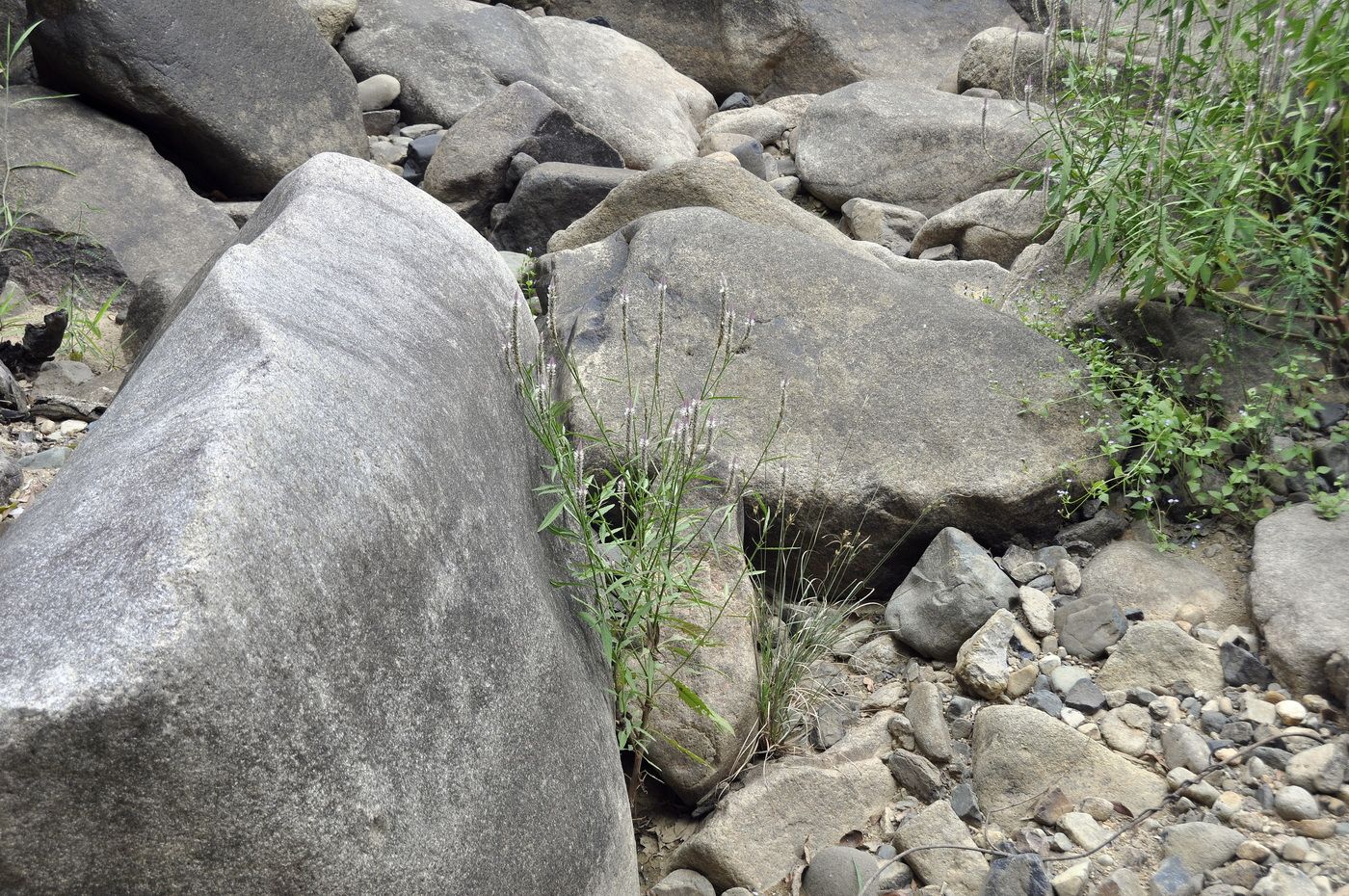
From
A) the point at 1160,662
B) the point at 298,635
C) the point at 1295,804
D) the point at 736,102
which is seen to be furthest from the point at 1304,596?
the point at 736,102

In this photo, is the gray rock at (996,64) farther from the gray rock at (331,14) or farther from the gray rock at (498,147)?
the gray rock at (331,14)

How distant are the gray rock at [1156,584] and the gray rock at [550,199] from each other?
11.6 ft

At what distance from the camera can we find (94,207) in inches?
199

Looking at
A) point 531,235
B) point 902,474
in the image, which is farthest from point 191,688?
point 531,235

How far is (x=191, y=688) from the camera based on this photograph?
1.29 meters

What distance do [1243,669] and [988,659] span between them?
0.59m

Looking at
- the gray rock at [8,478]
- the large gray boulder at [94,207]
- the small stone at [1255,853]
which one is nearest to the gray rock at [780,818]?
the small stone at [1255,853]

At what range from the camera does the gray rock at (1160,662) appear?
2.75 m

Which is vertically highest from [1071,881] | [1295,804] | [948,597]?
[1295,804]

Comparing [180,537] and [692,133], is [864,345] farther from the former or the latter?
[692,133]

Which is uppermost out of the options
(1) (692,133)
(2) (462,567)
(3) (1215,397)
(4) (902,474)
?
(2) (462,567)

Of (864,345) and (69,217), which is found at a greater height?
(864,345)

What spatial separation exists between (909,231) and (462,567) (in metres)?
5.32

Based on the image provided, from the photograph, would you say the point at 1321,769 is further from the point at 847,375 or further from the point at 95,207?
the point at 95,207
